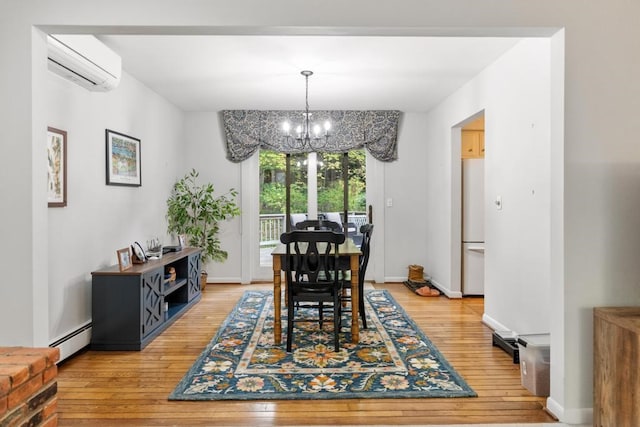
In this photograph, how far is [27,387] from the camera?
171cm

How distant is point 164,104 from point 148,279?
2.59 metres

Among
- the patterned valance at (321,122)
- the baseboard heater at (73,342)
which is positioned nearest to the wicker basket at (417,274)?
the patterned valance at (321,122)

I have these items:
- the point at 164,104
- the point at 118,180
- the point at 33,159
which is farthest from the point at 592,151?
the point at 164,104

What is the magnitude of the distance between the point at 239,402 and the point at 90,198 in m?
2.17

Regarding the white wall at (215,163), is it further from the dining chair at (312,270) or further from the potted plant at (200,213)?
the dining chair at (312,270)

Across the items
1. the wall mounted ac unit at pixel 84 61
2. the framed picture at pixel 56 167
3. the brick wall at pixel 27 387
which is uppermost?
the wall mounted ac unit at pixel 84 61

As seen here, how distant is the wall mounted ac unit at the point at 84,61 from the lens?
8.96 feet

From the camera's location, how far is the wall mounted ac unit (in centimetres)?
273

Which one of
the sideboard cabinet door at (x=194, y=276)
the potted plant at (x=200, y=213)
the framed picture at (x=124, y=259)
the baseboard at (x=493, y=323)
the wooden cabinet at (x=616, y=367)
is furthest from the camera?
the potted plant at (x=200, y=213)

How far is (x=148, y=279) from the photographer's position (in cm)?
354

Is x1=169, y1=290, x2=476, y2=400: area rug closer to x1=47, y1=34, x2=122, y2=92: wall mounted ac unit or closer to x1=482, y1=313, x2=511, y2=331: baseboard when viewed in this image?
x1=482, y1=313, x2=511, y2=331: baseboard

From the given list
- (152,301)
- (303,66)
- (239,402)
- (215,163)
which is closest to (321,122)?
(215,163)

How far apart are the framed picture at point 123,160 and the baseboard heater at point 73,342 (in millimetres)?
1281

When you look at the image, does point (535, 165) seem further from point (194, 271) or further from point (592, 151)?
point (194, 271)
